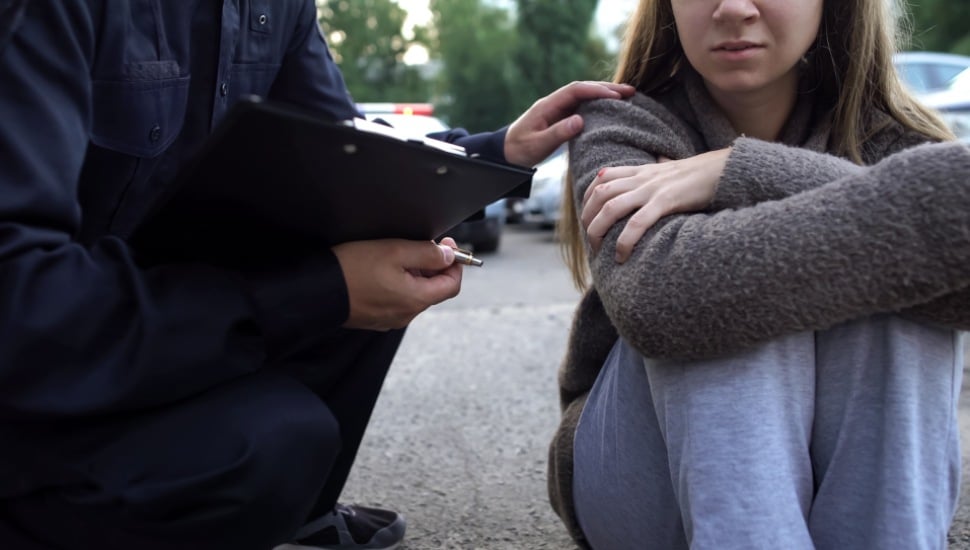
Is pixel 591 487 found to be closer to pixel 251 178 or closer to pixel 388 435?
pixel 251 178

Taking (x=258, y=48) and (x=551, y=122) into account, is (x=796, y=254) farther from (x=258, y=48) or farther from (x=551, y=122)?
(x=258, y=48)

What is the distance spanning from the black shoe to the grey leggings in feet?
2.69

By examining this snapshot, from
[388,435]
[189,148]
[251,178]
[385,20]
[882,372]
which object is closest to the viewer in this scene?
[251,178]

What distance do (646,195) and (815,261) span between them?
29 centimetres

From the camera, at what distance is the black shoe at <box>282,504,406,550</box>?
2.00 m

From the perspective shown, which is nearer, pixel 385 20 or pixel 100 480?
pixel 100 480

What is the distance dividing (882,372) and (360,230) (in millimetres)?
752

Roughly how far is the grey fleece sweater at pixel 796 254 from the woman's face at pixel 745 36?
0.30 m

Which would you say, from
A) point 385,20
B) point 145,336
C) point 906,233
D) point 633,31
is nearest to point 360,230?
point 145,336

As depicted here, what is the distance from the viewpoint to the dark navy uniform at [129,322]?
4.01ft

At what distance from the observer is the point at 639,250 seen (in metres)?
1.45

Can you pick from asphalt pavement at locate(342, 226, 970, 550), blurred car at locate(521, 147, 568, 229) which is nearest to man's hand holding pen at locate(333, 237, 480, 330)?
asphalt pavement at locate(342, 226, 970, 550)

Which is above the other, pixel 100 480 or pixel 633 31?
pixel 633 31

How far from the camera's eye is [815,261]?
4.29 ft
